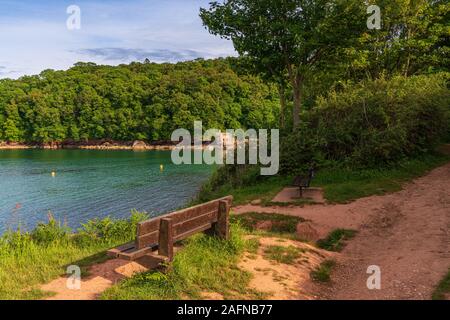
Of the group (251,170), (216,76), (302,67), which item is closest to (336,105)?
(302,67)

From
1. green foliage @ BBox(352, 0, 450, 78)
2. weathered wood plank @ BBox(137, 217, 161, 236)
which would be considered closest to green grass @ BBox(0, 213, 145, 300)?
weathered wood plank @ BBox(137, 217, 161, 236)

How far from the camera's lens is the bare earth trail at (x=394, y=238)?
25.1 ft

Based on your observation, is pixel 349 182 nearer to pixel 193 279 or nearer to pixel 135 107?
pixel 193 279

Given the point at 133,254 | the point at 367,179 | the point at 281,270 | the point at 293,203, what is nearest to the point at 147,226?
the point at 133,254

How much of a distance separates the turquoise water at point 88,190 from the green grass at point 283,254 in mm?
15581

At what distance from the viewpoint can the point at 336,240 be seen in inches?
443

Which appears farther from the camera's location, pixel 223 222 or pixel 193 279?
pixel 223 222

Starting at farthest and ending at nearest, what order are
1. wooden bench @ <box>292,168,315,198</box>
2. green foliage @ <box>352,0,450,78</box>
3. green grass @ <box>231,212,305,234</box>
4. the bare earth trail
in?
1. green foliage @ <box>352,0,450,78</box>
2. wooden bench @ <box>292,168,315,198</box>
3. green grass @ <box>231,212,305,234</box>
4. the bare earth trail

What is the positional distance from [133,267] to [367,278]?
15.5 ft

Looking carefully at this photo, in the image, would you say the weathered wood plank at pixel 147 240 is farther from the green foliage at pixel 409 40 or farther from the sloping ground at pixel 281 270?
the green foliage at pixel 409 40

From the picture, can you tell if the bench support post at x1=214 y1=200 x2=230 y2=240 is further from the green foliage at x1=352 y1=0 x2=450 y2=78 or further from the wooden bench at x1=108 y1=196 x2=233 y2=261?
the green foliage at x1=352 y1=0 x2=450 y2=78

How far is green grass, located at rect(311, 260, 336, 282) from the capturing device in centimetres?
824

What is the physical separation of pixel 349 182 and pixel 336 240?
6644mm

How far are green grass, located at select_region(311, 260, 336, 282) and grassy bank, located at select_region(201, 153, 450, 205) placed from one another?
19.6 ft
